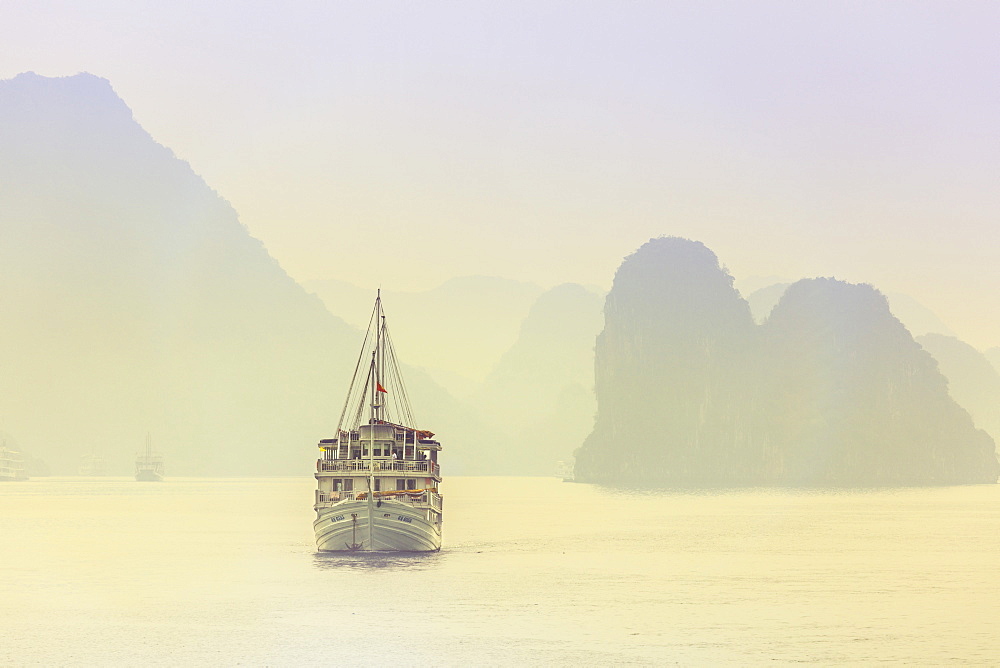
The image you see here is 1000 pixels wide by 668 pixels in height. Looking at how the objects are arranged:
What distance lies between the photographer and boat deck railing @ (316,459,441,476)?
231 ft

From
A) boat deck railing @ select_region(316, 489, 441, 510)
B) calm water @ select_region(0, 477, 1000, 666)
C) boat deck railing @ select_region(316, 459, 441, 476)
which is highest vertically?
boat deck railing @ select_region(316, 459, 441, 476)

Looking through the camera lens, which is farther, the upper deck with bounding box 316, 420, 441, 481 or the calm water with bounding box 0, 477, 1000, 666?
the upper deck with bounding box 316, 420, 441, 481

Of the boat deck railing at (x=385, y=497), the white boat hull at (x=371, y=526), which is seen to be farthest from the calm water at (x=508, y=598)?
the boat deck railing at (x=385, y=497)

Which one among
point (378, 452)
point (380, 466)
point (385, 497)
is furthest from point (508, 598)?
point (378, 452)

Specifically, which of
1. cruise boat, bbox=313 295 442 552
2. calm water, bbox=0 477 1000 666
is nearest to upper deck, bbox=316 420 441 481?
cruise boat, bbox=313 295 442 552

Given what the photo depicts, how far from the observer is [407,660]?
39.8 metres

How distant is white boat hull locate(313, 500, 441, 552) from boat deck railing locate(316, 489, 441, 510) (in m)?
0.35

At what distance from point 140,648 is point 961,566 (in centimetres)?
5135

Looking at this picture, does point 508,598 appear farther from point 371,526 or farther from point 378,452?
point 378,452

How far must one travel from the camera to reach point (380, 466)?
2771 inches

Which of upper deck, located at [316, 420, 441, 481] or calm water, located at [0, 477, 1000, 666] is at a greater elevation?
upper deck, located at [316, 420, 441, 481]

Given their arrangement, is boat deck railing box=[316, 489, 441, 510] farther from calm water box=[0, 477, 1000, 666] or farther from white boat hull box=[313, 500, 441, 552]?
calm water box=[0, 477, 1000, 666]

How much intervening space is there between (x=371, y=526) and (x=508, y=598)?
1662cm

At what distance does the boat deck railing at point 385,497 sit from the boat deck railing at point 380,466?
1298 millimetres
